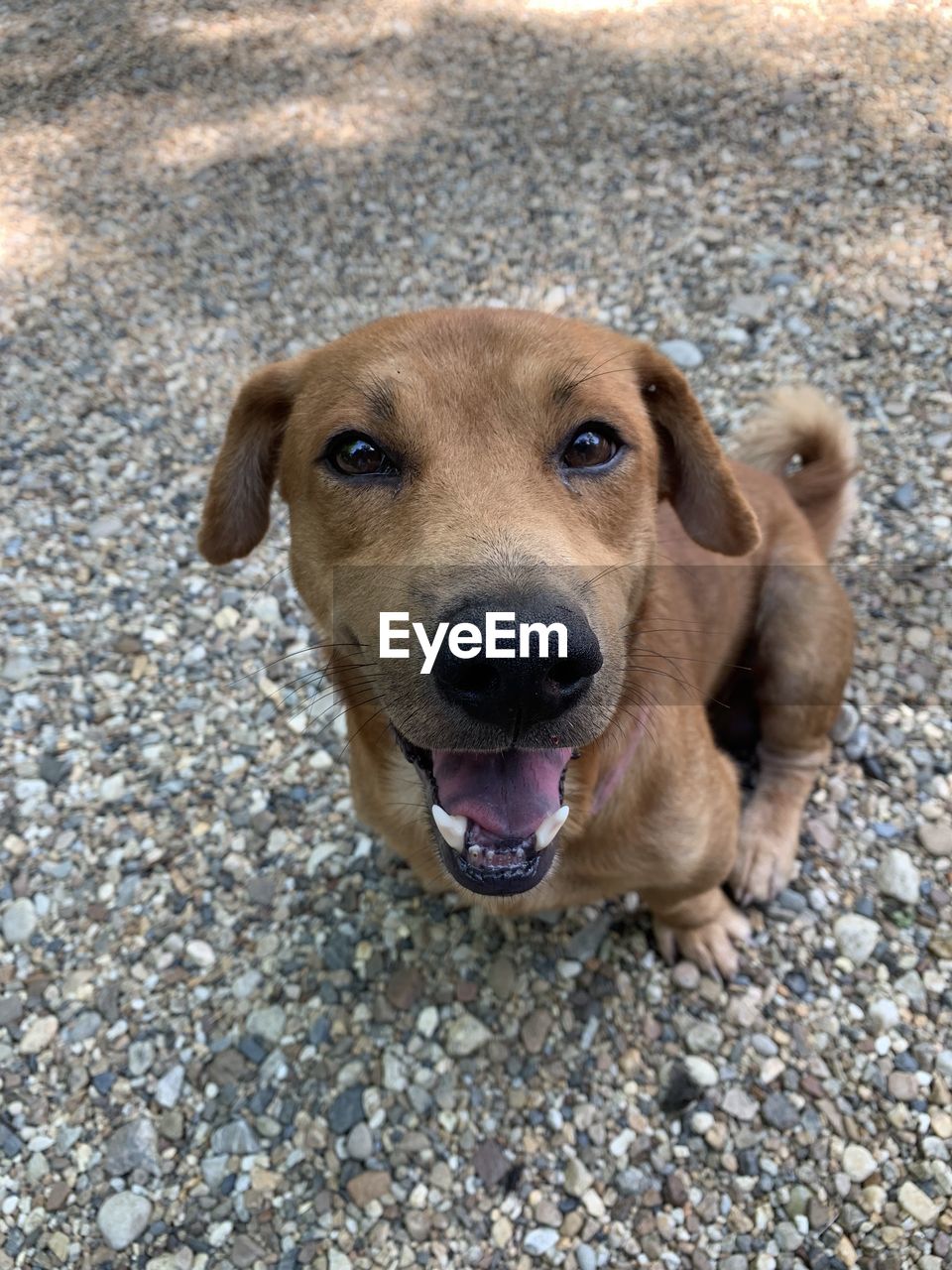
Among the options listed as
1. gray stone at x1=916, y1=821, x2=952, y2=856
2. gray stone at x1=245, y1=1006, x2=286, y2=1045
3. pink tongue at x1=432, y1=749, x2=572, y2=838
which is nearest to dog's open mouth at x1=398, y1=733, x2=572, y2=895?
pink tongue at x1=432, y1=749, x2=572, y2=838

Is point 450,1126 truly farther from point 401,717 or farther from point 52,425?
point 52,425

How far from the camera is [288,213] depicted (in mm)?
6012

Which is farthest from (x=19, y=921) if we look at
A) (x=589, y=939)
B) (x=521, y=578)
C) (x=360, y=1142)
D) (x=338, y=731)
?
(x=521, y=578)

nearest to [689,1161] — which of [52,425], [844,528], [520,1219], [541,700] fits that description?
[520,1219]

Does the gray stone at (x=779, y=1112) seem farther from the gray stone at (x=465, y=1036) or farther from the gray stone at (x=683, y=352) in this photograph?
the gray stone at (x=683, y=352)

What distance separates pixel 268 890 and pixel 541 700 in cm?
210

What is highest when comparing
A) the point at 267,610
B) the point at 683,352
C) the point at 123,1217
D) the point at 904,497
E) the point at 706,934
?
the point at 683,352

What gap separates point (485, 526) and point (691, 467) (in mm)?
1018

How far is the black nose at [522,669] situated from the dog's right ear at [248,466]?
123 cm

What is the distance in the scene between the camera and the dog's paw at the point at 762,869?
3.26m

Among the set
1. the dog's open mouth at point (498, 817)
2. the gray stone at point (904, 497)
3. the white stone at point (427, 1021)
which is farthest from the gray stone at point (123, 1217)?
the gray stone at point (904, 497)

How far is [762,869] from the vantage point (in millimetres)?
3268

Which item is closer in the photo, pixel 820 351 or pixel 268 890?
pixel 268 890

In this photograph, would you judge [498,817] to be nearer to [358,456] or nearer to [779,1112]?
[358,456]
